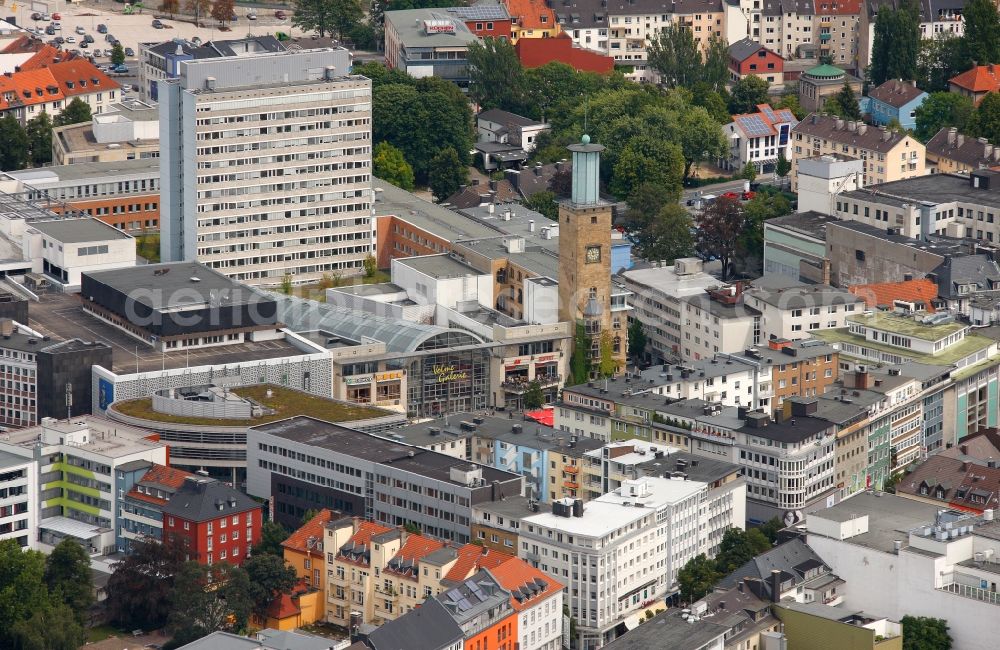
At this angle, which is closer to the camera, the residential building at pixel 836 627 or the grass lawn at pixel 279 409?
the residential building at pixel 836 627

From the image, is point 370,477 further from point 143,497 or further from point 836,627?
point 836,627

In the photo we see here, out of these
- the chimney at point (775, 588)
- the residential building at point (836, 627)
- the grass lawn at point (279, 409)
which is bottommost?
the residential building at point (836, 627)

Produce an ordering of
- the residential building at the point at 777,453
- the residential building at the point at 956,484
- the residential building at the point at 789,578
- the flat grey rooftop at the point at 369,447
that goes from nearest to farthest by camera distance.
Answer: the residential building at the point at 789,578, the flat grey rooftop at the point at 369,447, the residential building at the point at 956,484, the residential building at the point at 777,453

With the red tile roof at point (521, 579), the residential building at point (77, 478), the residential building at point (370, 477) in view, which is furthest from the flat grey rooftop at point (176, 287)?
the red tile roof at point (521, 579)

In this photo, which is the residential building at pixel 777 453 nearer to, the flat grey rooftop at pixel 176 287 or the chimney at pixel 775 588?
the chimney at pixel 775 588

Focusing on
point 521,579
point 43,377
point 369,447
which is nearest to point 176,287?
point 43,377

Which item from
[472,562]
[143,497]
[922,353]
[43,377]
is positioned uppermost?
[922,353]
